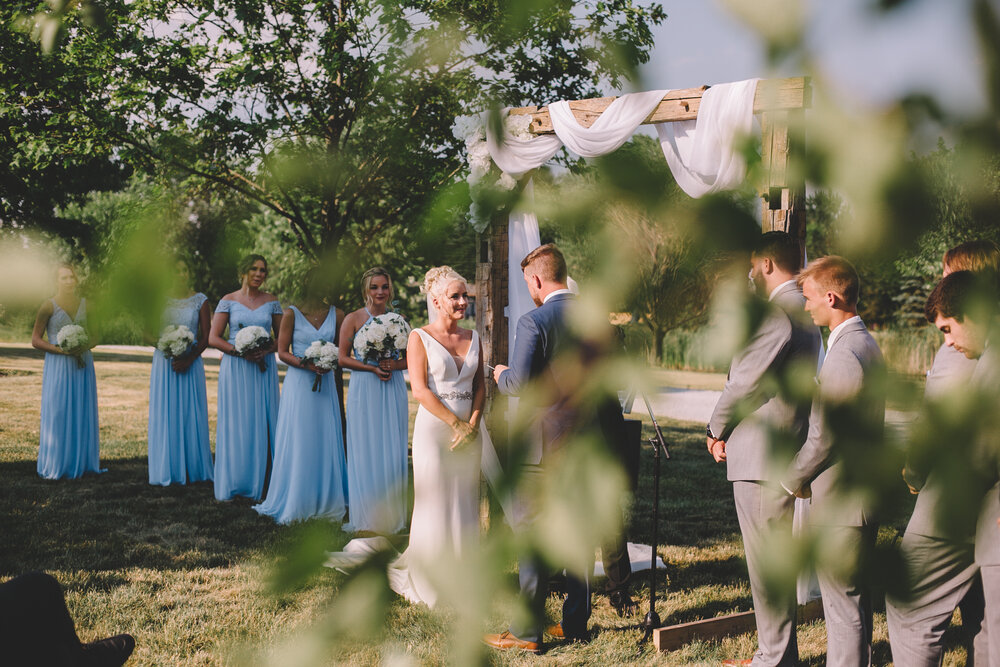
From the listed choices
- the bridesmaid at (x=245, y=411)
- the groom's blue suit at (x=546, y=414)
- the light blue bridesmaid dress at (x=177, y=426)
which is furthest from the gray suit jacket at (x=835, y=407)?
the light blue bridesmaid dress at (x=177, y=426)

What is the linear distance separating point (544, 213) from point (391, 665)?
484 millimetres

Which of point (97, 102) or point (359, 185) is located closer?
point (359, 185)

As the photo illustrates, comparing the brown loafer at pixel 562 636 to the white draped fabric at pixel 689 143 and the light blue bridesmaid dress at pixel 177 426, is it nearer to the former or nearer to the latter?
the white draped fabric at pixel 689 143

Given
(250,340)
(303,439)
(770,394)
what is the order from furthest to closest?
(250,340) → (303,439) → (770,394)

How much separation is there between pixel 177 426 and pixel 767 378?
314 inches

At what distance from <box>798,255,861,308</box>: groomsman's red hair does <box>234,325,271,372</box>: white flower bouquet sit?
6.64 m

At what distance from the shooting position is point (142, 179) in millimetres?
714

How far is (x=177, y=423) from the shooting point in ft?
25.5

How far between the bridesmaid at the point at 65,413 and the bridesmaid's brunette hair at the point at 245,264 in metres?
7.89

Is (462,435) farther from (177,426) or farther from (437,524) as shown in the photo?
(177,426)

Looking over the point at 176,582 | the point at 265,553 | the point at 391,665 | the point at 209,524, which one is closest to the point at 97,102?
the point at 265,553

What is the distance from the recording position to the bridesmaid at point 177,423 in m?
7.63

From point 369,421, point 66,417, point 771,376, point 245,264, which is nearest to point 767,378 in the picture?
point 771,376

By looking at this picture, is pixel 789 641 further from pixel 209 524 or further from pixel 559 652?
pixel 209 524
